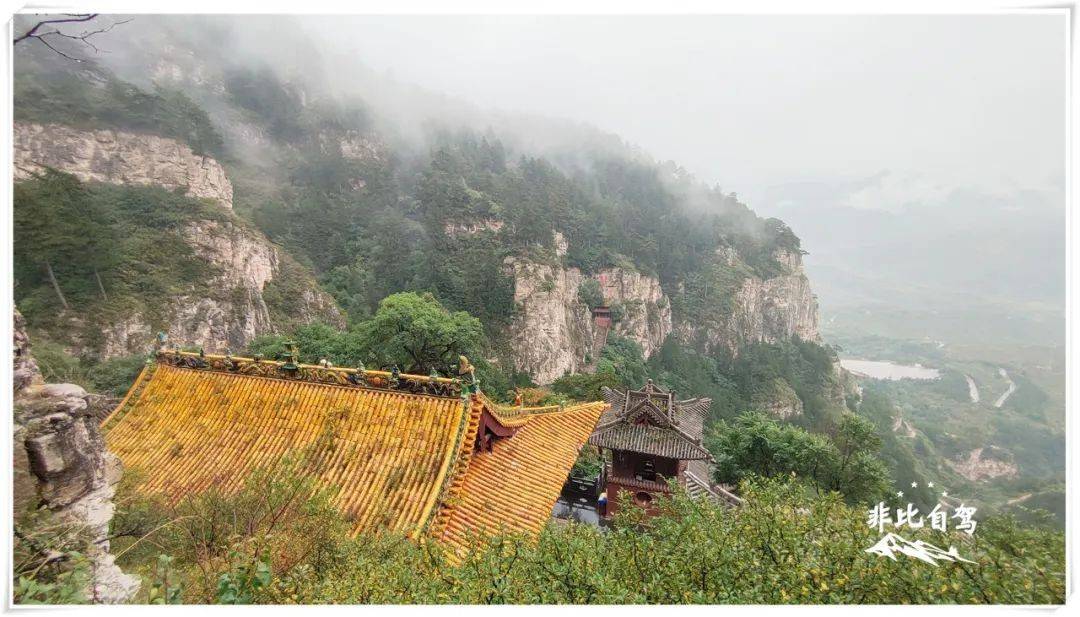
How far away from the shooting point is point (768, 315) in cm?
7894

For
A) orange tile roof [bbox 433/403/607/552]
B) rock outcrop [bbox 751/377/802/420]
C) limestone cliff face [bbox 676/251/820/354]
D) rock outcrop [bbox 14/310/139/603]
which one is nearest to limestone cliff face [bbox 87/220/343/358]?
orange tile roof [bbox 433/403/607/552]

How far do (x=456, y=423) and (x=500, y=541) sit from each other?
3.44 metres

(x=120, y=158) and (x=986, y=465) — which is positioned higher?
(x=120, y=158)

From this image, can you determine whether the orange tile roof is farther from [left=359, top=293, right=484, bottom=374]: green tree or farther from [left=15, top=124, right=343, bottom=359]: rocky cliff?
[left=15, top=124, right=343, bottom=359]: rocky cliff

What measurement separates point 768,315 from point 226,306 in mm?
76591

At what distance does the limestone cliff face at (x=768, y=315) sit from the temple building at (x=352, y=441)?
6719 centimetres

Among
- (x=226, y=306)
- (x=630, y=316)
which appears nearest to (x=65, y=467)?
(x=226, y=306)

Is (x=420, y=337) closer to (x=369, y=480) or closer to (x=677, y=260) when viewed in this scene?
(x=369, y=480)

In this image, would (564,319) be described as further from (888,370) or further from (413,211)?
(888,370)

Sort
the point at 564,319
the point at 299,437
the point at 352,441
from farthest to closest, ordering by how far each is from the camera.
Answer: the point at 564,319, the point at 299,437, the point at 352,441

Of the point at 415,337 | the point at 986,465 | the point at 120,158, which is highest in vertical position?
the point at 120,158

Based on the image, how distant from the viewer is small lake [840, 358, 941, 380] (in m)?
67.1

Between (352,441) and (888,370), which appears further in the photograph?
(888,370)

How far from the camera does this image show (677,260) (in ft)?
256
